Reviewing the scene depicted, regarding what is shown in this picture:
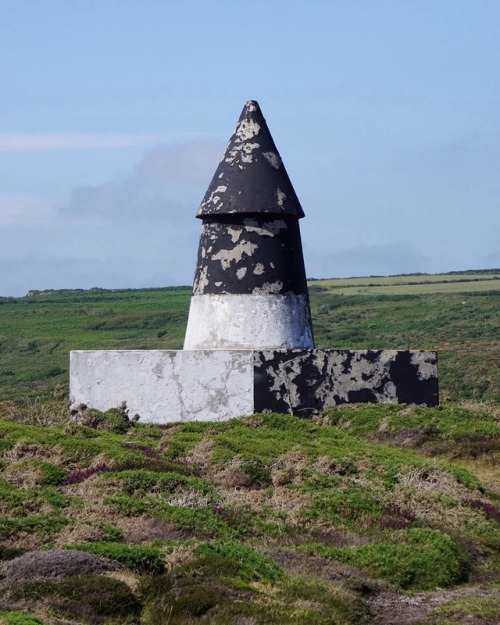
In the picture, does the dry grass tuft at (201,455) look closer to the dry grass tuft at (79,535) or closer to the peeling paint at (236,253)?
the dry grass tuft at (79,535)

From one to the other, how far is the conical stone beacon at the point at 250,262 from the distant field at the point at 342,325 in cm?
1499

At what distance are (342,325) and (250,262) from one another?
156ft

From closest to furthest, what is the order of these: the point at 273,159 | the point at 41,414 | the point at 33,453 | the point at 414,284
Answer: the point at 33,453 → the point at 273,159 → the point at 41,414 → the point at 414,284

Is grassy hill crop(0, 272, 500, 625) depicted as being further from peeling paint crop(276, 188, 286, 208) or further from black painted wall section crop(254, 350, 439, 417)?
peeling paint crop(276, 188, 286, 208)

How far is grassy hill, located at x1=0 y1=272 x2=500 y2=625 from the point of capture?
1098cm

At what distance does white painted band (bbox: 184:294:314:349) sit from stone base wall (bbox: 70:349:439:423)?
0.81 metres

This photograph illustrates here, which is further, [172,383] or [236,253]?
[236,253]

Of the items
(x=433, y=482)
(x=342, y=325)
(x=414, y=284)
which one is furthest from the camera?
(x=414, y=284)

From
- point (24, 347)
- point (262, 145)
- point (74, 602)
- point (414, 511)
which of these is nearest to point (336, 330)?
point (24, 347)

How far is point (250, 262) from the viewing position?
22203 mm

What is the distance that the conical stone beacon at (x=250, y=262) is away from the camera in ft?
72.4

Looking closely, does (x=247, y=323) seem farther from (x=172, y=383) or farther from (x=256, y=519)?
(x=256, y=519)

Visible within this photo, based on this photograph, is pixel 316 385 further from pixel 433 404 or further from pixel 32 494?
pixel 32 494

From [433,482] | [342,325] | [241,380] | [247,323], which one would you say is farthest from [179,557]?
[342,325]
